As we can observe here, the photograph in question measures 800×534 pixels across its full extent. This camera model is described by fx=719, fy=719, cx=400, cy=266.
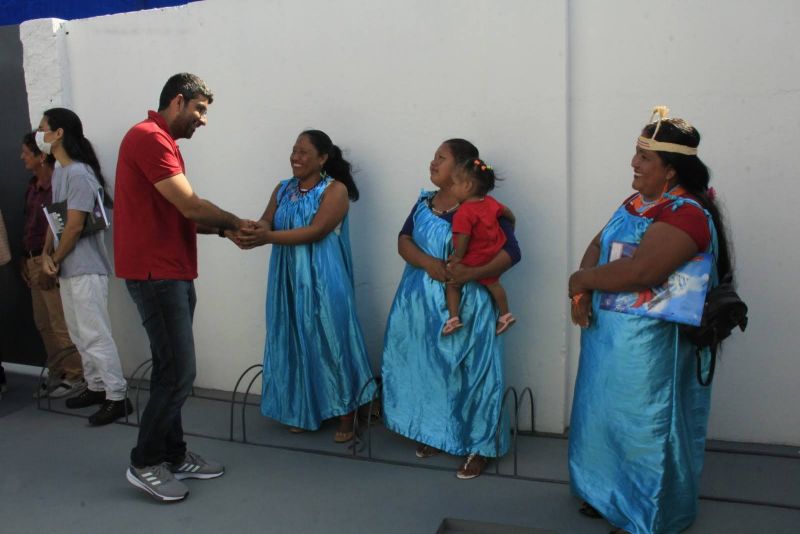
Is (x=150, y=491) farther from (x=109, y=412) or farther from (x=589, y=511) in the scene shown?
(x=589, y=511)

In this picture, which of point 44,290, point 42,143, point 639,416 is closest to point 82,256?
point 44,290

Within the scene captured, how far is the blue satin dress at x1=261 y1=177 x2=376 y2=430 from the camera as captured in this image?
3834 millimetres

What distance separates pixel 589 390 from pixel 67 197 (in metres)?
3.14

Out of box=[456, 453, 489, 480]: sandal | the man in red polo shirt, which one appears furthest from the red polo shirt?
box=[456, 453, 489, 480]: sandal

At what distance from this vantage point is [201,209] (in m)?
3.06

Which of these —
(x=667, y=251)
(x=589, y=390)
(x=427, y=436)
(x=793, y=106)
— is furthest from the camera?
(x=427, y=436)

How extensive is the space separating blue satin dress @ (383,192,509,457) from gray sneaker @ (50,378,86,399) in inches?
93.6

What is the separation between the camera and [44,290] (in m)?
4.70

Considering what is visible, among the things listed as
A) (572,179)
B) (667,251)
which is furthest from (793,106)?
(667,251)

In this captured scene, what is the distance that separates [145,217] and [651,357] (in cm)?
215

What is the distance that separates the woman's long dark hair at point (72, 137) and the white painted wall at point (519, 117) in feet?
1.59

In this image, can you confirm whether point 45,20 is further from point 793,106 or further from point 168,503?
point 793,106

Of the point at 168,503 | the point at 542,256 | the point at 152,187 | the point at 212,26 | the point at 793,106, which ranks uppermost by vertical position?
the point at 212,26

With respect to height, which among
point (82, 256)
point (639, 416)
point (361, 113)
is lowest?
point (639, 416)
